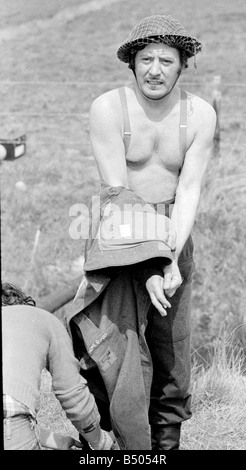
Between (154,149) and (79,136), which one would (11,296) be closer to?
(154,149)

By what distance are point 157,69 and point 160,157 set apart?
1.20 feet

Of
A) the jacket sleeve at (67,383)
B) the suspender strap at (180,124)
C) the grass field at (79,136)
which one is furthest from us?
the grass field at (79,136)

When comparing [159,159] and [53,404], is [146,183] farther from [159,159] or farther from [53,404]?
[53,404]

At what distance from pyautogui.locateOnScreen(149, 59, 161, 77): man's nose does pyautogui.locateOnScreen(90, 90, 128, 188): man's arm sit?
0.20 meters

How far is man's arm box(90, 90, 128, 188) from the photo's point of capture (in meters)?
2.65

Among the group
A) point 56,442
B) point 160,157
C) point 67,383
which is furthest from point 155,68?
point 56,442

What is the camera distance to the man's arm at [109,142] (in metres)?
2.65

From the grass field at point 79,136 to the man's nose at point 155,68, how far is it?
2.31 meters

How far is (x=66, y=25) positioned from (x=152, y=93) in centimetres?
1333

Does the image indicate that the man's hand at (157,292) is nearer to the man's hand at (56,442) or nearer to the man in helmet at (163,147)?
the man in helmet at (163,147)

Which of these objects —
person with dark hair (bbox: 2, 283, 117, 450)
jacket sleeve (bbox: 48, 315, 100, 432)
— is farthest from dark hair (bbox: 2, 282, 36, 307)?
jacket sleeve (bbox: 48, 315, 100, 432)

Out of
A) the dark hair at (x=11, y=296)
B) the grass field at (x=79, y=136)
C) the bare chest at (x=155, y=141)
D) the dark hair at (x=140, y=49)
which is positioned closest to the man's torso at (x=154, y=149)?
the bare chest at (x=155, y=141)

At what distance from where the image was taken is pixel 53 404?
3.52m
